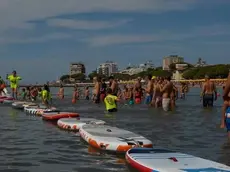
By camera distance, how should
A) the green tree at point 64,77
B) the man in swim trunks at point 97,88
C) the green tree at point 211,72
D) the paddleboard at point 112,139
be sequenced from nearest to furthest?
the paddleboard at point 112,139
the man in swim trunks at point 97,88
the green tree at point 211,72
the green tree at point 64,77

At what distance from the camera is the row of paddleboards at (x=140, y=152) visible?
5.73 m

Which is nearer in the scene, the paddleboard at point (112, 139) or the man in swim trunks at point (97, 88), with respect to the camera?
the paddleboard at point (112, 139)

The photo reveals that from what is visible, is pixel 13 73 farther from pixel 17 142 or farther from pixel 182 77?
pixel 182 77

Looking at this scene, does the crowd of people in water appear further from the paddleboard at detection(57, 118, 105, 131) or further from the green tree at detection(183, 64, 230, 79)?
the green tree at detection(183, 64, 230, 79)

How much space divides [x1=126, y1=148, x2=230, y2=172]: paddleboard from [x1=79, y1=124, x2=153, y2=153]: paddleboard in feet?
2.20

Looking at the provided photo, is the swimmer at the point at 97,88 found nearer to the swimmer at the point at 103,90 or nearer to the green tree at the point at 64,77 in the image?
the swimmer at the point at 103,90

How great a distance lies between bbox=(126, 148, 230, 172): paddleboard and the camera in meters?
5.61

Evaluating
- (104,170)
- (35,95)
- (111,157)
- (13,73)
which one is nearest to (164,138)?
(111,157)

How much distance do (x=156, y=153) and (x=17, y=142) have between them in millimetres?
3841

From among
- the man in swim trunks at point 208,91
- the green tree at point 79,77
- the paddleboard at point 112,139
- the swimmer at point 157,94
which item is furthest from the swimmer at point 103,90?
the green tree at point 79,77

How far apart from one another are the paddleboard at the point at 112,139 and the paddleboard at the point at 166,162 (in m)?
0.67

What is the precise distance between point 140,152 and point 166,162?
0.99 m

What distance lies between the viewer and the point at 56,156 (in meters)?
7.70

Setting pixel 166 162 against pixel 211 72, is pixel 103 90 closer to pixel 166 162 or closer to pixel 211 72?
pixel 166 162
